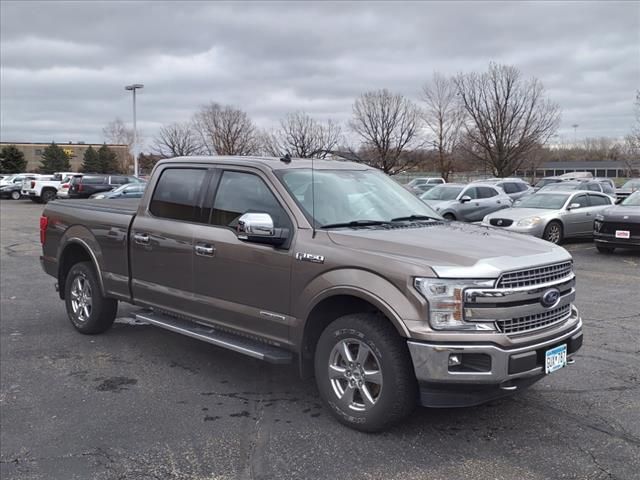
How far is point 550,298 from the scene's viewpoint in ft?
12.9

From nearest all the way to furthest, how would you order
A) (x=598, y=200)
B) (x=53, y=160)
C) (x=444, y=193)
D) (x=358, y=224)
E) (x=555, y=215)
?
(x=358, y=224), (x=555, y=215), (x=598, y=200), (x=444, y=193), (x=53, y=160)

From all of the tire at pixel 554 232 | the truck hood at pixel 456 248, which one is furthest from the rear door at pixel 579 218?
the truck hood at pixel 456 248

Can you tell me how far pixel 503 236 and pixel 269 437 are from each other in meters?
2.23

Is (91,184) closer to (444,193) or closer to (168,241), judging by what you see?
(444,193)

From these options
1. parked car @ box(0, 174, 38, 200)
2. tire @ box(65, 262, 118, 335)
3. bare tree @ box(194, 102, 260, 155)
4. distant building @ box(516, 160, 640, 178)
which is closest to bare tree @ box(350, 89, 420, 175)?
bare tree @ box(194, 102, 260, 155)

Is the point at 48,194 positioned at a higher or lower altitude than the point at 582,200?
lower

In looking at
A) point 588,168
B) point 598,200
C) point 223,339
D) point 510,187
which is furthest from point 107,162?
point 223,339

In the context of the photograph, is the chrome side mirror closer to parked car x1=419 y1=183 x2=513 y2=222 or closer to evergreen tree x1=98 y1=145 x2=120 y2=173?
parked car x1=419 y1=183 x2=513 y2=222

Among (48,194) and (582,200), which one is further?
(48,194)

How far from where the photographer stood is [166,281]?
5.48m

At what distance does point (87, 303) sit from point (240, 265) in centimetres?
278

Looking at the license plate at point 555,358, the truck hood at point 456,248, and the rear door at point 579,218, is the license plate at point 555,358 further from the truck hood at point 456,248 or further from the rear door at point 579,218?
the rear door at point 579,218

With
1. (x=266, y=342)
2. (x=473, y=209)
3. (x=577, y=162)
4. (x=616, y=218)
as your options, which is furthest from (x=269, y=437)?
(x=577, y=162)

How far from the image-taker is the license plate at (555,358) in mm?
3900
